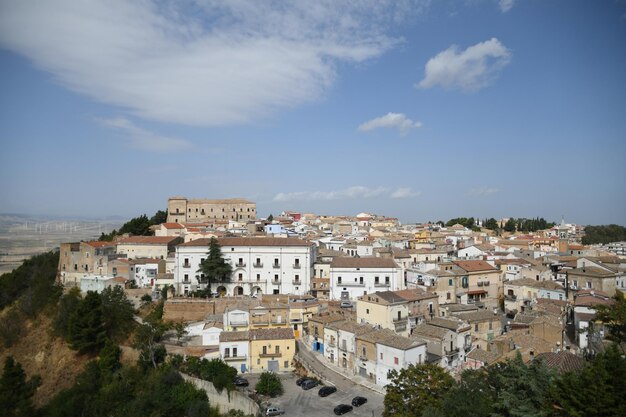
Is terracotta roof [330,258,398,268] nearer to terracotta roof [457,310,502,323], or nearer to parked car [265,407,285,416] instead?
terracotta roof [457,310,502,323]

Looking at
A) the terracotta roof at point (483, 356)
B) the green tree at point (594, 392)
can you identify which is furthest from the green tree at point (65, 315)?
the green tree at point (594, 392)

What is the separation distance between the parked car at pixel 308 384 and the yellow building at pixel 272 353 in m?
2.24

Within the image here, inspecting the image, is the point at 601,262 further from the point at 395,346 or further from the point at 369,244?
the point at 395,346

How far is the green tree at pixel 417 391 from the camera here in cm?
1719

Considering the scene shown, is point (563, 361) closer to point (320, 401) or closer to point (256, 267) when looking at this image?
point (320, 401)

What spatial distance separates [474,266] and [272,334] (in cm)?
1754

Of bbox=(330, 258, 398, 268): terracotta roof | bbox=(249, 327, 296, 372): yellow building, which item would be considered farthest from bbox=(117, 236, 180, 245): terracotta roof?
bbox=(249, 327, 296, 372): yellow building

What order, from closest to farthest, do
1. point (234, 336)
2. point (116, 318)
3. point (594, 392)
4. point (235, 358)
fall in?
point (594, 392) < point (235, 358) < point (234, 336) < point (116, 318)

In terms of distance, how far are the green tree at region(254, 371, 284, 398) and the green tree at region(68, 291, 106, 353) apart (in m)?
13.4

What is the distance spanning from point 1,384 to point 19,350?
871 cm

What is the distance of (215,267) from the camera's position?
3506cm

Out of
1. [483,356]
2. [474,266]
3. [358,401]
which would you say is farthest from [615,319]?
[358,401]

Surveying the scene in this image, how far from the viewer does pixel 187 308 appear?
32.2 meters

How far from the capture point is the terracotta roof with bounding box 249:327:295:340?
2672cm
